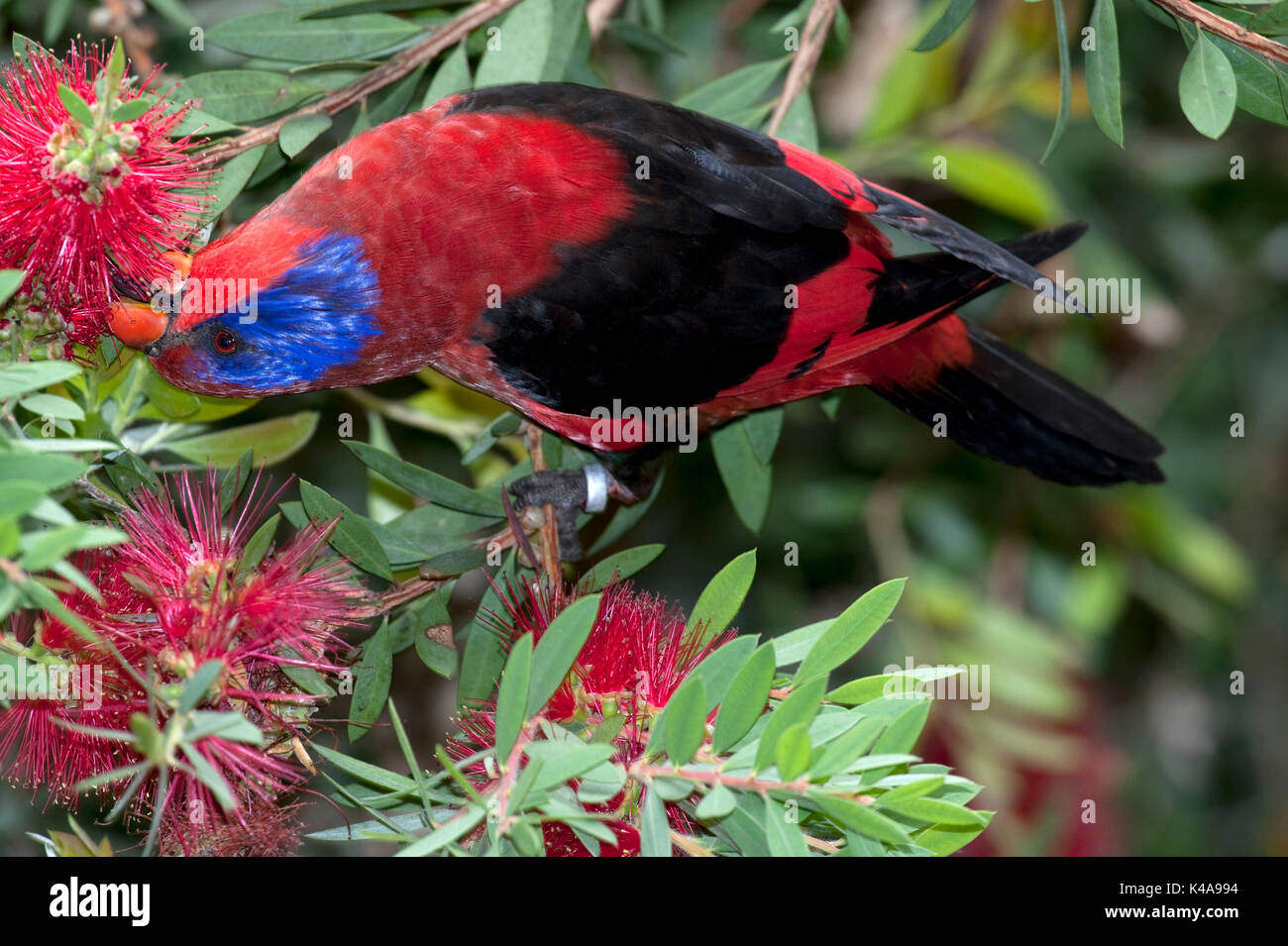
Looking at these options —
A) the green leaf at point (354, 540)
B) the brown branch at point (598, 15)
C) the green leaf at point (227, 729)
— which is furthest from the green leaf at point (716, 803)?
the brown branch at point (598, 15)

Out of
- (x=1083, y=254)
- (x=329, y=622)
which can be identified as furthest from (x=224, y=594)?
(x=1083, y=254)

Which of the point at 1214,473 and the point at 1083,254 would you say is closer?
the point at 1083,254

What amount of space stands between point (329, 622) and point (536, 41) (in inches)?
49.8

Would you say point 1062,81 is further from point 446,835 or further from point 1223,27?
point 446,835

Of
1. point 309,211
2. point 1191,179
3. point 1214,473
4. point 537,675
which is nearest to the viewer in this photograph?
point 537,675

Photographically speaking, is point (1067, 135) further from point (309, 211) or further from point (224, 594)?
point (224, 594)

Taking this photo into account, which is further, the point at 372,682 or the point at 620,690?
the point at 372,682

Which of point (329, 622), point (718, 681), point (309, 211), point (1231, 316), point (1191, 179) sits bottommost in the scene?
point (718, 681)

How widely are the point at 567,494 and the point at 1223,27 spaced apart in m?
1.51

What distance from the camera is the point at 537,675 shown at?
1.50 m

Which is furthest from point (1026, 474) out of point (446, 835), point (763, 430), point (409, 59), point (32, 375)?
point (32, 375)

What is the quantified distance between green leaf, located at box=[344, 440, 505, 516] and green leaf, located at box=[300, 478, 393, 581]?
0.13 m

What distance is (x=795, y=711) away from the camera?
4.73ft

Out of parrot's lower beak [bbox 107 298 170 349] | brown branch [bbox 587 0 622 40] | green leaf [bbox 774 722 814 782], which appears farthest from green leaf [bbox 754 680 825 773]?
brown branch [bbox 587 0 622 40]
